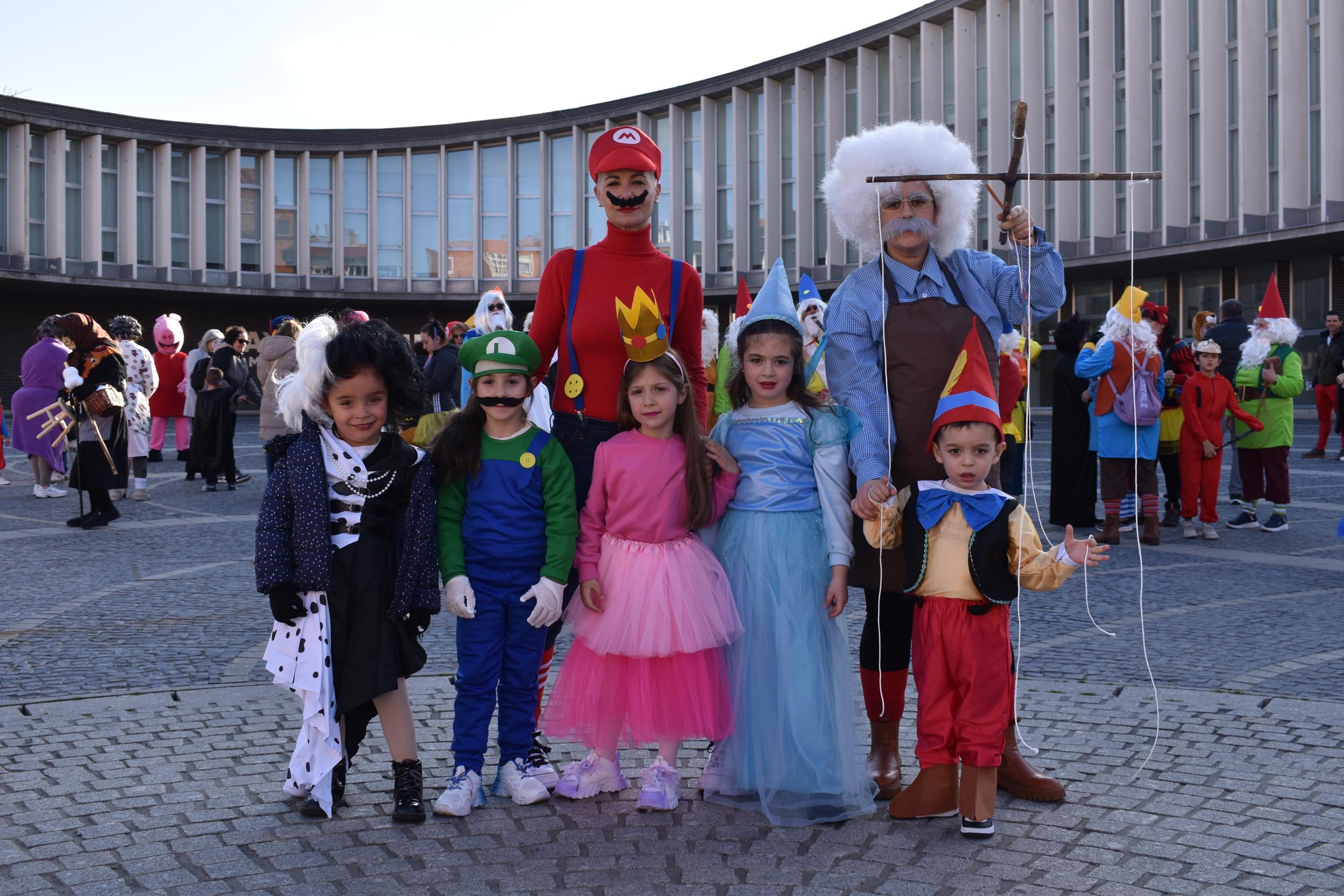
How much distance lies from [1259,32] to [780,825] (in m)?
27.0

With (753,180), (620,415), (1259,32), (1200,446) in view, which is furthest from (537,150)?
(620,415)

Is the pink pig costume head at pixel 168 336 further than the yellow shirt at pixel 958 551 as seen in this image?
Yes

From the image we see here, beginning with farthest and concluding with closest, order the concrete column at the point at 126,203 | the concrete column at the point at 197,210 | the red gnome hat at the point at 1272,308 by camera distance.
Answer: the concrete column at the point at 197,210 < the concrete column at the point at 126,203 < the red gnome hat at the point at 1272,308

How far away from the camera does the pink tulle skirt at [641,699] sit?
12.2 ft

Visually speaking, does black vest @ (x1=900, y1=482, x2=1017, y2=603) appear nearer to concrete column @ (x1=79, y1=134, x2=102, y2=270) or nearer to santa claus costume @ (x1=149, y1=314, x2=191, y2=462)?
santa claus costume @ (x1=149, y1=314, x2=191, y2=462)

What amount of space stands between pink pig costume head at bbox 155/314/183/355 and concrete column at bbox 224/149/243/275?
83.3ft

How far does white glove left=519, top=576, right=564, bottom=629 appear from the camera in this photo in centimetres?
374

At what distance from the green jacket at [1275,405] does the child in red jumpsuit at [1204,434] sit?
9 cm

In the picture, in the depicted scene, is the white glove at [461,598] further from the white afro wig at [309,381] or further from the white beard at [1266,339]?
the white beard at [1266,339]

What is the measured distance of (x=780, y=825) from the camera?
3529 mm

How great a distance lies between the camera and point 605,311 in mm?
4094

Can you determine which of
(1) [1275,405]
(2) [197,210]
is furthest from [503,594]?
(2) [197,210]

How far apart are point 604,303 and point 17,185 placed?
3789cm

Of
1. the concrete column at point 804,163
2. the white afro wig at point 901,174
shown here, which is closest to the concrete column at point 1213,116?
the concrete column at point 804,163
